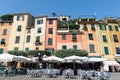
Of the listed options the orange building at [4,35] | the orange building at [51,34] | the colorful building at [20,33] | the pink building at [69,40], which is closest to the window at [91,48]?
the pink building at [69,40]

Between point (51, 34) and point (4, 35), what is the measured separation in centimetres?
1154

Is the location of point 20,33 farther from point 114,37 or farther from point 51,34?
point 114,37

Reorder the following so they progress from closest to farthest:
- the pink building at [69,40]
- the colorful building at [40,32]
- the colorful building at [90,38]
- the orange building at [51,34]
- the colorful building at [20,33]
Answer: the colorful building at [90,38], the pink building at [69,40], the orange building at [51,34], the colorful building at [40,32], the colorful building at [20,33]

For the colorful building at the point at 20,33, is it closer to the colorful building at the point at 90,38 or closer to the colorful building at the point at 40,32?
the colorful building at the point at 40,32

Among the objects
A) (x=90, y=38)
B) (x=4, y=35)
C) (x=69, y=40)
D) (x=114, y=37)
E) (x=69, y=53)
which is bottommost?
(x=69, y=53)

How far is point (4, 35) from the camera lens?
39094 mm

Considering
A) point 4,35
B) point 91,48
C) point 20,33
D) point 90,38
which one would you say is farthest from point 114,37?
point 4,35

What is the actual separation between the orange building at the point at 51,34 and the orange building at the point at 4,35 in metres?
9.61

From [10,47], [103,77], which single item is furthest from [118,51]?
[10,47]

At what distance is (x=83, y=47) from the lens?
117ft

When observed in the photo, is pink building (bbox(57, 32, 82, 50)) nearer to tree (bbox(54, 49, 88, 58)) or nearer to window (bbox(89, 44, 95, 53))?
window (bbox(89, 44, 95, 53))

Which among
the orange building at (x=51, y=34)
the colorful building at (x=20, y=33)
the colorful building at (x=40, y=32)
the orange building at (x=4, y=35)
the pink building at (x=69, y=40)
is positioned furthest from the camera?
the orange building at (x=4, y=35)

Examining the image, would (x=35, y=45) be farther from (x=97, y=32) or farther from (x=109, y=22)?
(x=109, y=22)

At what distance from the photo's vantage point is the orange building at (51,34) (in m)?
36.2
